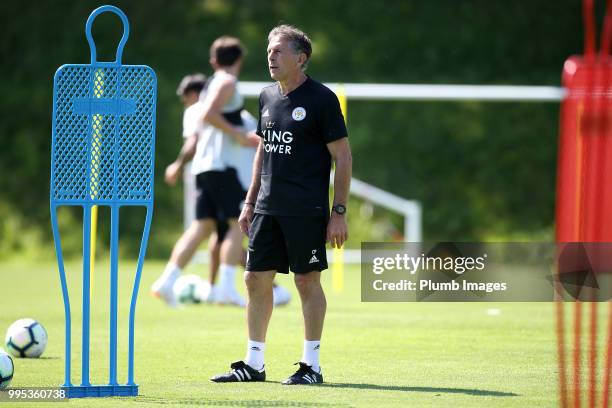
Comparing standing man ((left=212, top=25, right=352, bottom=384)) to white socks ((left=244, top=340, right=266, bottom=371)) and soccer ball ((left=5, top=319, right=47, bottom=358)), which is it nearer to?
white socks ((left=244, top=340, right=266, bottom=371))

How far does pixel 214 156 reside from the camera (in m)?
10.2

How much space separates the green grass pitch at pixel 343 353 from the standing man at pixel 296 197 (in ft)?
0.99

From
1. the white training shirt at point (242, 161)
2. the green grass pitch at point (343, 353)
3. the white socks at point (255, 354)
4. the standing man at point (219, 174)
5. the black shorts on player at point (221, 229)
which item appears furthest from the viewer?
the black shorts on player at point (221, 229)

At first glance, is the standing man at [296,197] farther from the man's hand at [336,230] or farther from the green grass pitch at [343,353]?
the green grass pitch at [343,353]

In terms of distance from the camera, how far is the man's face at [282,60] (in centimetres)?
602

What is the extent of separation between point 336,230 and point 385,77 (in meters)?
14.9

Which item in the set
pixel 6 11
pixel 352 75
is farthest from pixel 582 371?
pixel 6 11

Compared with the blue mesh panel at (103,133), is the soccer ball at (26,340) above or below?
below

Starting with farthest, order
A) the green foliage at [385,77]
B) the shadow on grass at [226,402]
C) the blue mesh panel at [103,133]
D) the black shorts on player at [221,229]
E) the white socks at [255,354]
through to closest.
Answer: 1. the green foliage at [385,77]
2. the black shorts on player at [221,229]
3. the white socks at [255,354]
4. the blue mesh panel at [103,133]
5. the shadow on grass at [226,402]

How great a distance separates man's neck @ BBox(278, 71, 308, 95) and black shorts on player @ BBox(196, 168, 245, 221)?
3976 millimetres

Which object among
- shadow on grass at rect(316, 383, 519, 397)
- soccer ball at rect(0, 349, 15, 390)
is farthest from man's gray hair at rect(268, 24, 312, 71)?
soccer ball at rect(0, 349, 15, 390)

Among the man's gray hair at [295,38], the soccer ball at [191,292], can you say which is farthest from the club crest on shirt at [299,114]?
the soccer ball at [191,292]

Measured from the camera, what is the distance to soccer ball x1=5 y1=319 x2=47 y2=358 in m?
7.03

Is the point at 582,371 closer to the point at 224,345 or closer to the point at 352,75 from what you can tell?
the point at 224,345
